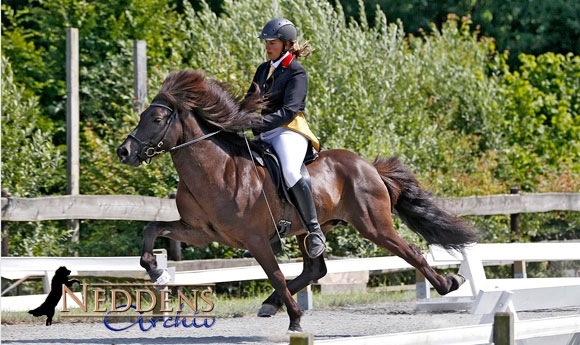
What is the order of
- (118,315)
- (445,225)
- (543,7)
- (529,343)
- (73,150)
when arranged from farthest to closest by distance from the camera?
1. (543,7)
2. (73,150)
3. (445,225)
4. (118,315)
5. (529,343)

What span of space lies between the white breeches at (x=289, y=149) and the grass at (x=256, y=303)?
93.5 inches

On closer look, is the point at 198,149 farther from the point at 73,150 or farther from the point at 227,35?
the point at 227,35

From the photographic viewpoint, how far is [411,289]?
1484cm

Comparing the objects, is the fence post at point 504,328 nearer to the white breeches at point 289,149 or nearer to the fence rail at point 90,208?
the white breeches at point 289,149

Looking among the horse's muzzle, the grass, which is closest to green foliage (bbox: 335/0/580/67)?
the grass

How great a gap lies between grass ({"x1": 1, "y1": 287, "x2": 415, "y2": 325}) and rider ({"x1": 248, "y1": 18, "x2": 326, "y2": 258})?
2.15m

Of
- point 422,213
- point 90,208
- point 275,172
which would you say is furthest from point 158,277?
point 90,208

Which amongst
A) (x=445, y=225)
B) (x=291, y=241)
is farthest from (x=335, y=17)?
(x=445, y=225)

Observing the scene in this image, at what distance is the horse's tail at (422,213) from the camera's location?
10492 millimetres

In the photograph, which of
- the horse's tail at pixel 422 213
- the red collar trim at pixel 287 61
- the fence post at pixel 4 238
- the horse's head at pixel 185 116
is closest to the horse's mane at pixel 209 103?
the horse's head at pixel 185 116

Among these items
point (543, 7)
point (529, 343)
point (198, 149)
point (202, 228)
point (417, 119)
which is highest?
point (543, 7)

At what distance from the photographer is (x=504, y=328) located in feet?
23.0

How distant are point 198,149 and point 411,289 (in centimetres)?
654

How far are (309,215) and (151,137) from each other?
146 centimetres
